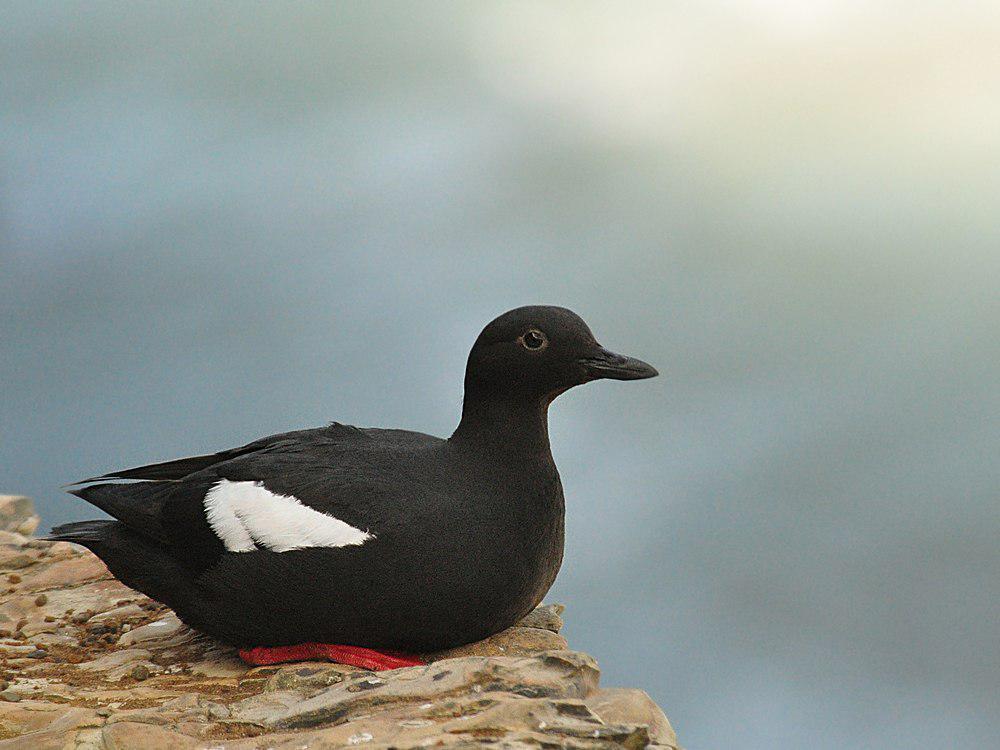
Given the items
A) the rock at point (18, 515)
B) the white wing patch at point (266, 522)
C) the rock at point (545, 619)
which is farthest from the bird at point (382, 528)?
the rock at point (18, 515)

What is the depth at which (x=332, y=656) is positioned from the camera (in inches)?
174

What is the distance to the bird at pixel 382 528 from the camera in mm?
4391

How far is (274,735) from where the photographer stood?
365 centimetres

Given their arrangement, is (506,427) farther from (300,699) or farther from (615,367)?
(300,699)

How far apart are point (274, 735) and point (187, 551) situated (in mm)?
1245

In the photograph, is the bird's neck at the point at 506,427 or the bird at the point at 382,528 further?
the bird's neck at the point at 506,427

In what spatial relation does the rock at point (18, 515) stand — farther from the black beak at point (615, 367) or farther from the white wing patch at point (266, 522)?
the black beak at point (615, 367)

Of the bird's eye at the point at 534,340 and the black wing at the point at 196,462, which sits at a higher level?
the bird's eye at the point at 534,340

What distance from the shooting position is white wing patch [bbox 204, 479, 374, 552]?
440 cm

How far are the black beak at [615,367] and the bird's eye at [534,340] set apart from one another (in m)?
0.17

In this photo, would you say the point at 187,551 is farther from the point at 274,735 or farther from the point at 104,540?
the point at 274,735

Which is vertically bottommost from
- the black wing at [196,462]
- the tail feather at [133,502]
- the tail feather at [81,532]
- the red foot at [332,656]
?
the red foot at [332,656]

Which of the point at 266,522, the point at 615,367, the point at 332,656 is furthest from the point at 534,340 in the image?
the point at 332,656

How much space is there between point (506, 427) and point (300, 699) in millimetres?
1330
